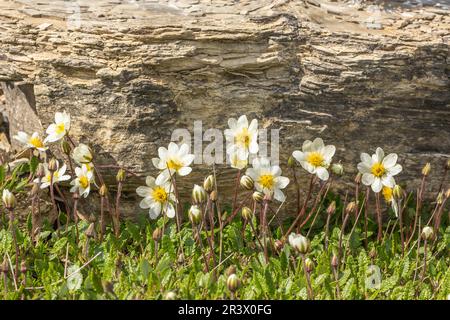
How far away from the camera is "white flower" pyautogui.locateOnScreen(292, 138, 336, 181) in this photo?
14.6 ft

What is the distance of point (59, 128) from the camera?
15.2 feet

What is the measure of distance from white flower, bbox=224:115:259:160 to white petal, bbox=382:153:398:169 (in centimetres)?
67

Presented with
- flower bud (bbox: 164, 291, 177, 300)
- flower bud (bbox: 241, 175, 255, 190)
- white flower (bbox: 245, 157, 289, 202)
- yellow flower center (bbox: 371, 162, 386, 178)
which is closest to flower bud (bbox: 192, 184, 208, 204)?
flower bud (bbox: 241, 175, 255, 190)

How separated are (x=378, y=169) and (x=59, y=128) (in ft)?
5.50

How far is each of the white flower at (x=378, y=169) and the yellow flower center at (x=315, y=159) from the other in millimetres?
198

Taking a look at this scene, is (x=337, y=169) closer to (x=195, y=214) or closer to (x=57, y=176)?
(x=195, y=214)

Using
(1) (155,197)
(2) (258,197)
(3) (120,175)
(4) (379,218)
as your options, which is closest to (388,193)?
(4) (379,218)

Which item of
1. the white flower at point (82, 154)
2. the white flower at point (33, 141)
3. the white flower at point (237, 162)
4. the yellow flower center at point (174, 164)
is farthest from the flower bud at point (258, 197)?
the white flower at point (33, 141)

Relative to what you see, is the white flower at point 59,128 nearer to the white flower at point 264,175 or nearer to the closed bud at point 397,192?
the white flower at point 264,175

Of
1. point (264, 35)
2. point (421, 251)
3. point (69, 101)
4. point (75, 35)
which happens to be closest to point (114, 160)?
point (69, 101)

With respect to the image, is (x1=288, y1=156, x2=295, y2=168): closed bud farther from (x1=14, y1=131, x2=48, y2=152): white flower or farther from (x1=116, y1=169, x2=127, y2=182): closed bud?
(x1=14, y1=131, x2=48, y2=152): white flower

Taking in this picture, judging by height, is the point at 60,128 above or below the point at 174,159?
above

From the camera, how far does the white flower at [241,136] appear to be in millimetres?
4434
